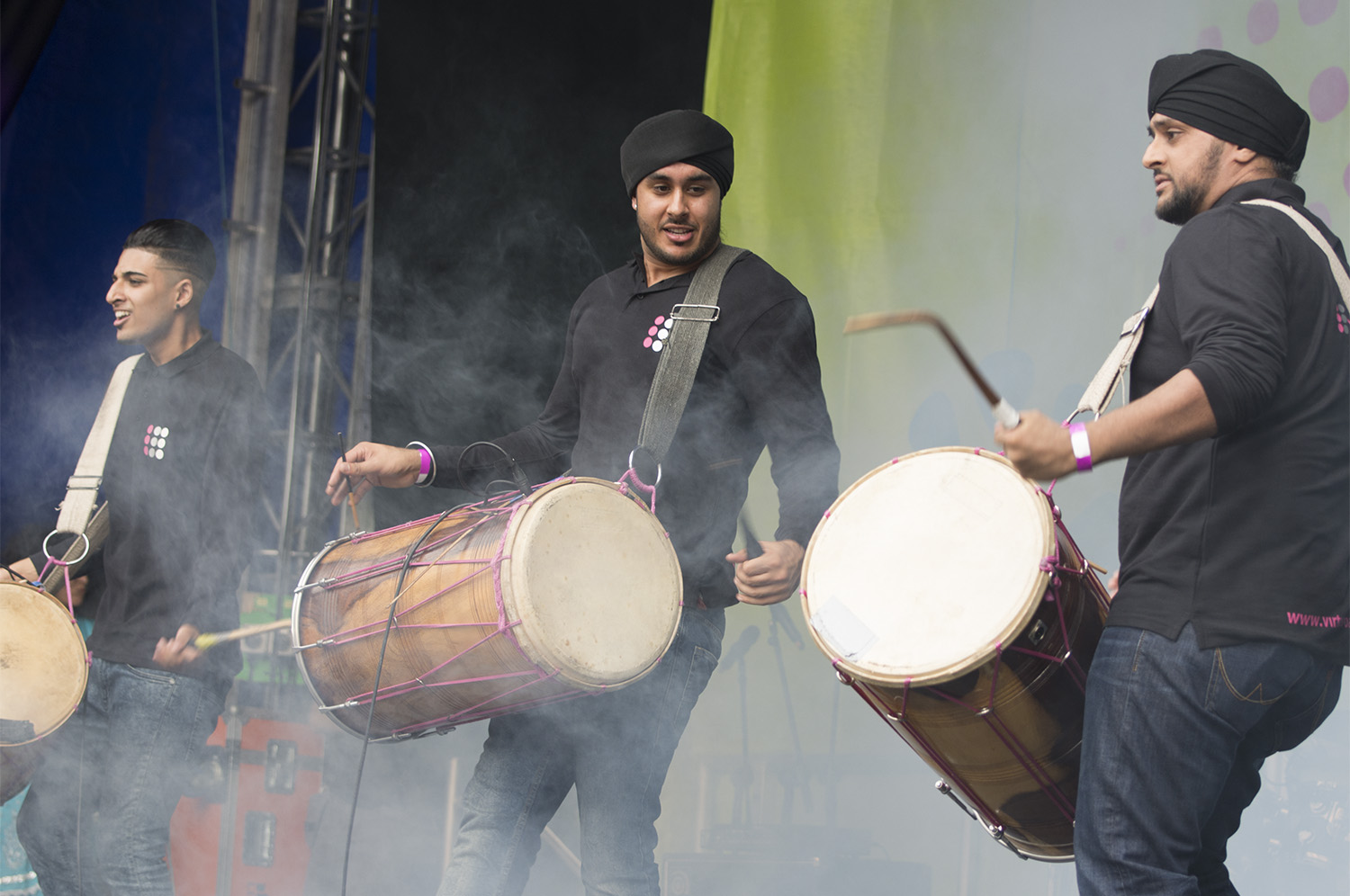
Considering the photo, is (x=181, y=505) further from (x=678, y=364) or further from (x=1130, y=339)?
(x=1130, y=339)

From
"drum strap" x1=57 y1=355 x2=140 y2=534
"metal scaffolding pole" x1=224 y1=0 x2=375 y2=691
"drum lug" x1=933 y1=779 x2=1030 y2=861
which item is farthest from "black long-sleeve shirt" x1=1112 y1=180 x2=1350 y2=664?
"metal scaffolding pole" x1=224 y1=0 x2=375 y2=691

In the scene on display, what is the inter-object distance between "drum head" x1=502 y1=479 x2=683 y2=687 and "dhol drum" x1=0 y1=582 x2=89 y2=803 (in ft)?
5.06

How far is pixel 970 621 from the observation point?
1.76m

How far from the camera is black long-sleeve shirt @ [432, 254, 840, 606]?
2.20m

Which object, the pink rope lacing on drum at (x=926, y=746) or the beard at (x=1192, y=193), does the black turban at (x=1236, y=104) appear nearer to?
the beard at (x=1192, y=193)

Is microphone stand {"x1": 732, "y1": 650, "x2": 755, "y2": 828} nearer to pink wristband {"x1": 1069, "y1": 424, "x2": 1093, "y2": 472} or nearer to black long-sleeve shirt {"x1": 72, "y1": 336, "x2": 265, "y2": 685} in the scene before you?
black long-sleeve shirt {"x1": 72, "y1": 336, "x2": 265, "y2": 685}

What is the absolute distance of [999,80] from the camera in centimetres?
371

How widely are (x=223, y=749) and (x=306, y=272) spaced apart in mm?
1897

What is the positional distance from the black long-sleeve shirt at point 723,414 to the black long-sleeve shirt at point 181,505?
3.64 feet

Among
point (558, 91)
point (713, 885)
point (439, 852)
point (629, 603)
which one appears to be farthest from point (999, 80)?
point (439, 852)

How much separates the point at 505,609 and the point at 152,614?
4.47ft

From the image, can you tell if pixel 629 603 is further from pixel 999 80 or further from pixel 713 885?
pixel 999 80

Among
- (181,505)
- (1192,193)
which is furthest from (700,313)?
(181,505)

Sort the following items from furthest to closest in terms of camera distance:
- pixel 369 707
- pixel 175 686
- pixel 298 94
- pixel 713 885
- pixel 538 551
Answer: pixel 298 94
pixel 713 885
pixel 175 686
pixel 369 707
pixel 538 551
